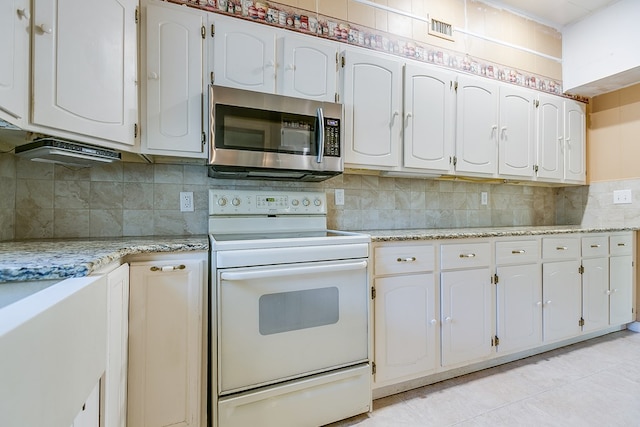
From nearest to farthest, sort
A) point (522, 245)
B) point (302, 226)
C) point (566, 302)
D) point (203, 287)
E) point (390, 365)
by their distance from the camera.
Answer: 1. point (203, 287)
2. point (390, 365)
3. point (302, 226)
4. point (522, 245)
5. point (566, 302)

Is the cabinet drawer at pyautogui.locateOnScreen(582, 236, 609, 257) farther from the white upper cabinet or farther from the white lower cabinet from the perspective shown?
the white upper cabinet

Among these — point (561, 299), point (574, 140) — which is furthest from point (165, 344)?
point (574, 140)

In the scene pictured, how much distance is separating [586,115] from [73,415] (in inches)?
161

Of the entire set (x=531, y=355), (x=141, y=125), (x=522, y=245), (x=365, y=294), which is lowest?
(x=531, y=355)

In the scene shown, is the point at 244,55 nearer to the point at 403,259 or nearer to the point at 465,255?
the point at 403,259

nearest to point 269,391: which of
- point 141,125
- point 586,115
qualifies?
point 141,125

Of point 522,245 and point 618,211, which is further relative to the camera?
point 618,211

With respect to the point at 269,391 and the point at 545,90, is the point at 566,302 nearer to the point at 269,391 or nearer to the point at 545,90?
the point at 545,90

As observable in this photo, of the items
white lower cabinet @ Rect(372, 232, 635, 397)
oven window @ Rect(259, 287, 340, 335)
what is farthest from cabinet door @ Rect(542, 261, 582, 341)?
oven window @ Rect(259, 287, 340, 335)

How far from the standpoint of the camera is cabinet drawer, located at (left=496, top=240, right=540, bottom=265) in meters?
2.07

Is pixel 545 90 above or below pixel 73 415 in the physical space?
above

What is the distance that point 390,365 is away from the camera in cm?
171

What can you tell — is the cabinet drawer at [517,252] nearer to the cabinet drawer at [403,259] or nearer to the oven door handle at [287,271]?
the cabinet drawer at [403,259]

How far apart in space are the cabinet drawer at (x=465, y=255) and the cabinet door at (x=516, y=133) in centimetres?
82
